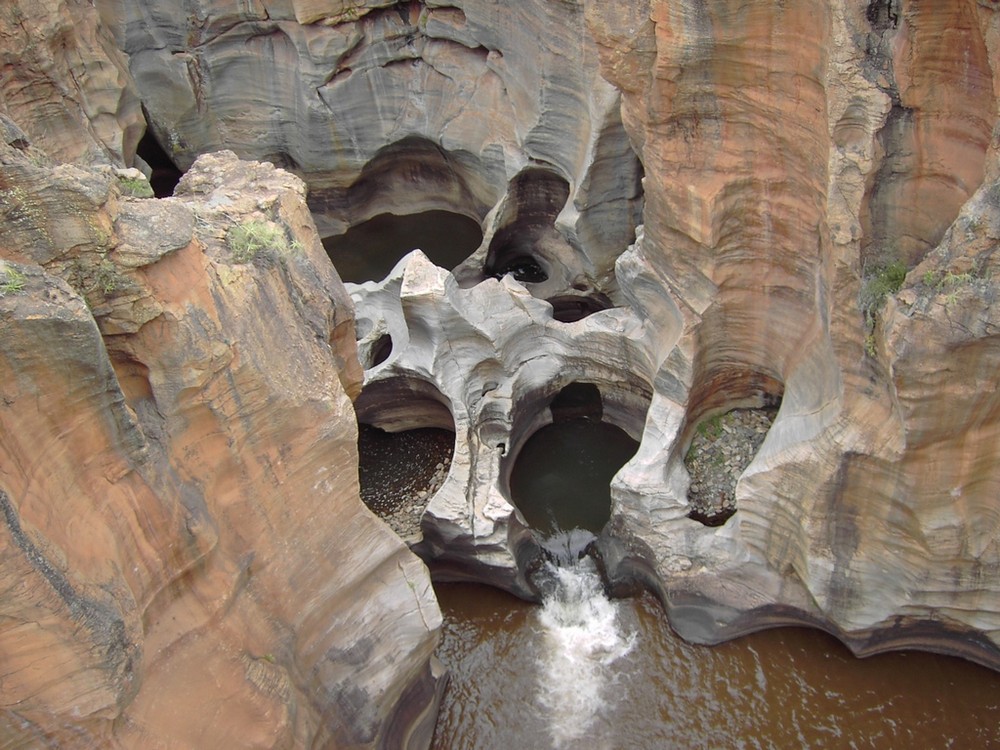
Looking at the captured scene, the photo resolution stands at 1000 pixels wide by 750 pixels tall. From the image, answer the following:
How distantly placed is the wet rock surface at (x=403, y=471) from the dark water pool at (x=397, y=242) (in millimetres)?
5083

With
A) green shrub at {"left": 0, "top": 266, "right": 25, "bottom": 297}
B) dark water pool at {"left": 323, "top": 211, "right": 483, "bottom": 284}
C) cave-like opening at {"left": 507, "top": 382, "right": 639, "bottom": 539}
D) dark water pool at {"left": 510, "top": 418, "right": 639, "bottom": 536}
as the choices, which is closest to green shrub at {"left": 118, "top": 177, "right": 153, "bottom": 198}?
green shrub at {"left": 0, "top": 266, "right": 25, "bottom": 297}

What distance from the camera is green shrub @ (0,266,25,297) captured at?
17.7 ft

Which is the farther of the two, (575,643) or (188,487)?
(575,643)

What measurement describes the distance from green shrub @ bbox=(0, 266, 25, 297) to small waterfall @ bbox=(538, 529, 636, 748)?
7.25m

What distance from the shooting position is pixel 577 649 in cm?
1062

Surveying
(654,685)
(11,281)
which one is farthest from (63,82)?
(654,685)

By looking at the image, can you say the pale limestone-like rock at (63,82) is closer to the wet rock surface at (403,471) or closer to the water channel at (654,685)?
the wet rock surface at (403,471)

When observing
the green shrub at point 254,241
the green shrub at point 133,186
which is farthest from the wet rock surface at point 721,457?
the green shrub at point 133,186

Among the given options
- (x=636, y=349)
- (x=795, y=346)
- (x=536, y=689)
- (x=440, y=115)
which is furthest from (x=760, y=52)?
(x=440, y=115)

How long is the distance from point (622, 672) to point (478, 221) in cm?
1136

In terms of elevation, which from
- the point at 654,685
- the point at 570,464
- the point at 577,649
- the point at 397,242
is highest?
the point at 654,685

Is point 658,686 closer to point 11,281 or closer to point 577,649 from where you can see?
point 577,649

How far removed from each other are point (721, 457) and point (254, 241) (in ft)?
22.1

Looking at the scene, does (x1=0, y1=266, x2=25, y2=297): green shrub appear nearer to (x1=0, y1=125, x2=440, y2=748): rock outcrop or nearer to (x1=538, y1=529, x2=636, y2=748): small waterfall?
(x1=0, y1=125, x2=440, y2=748): rock outcrop
